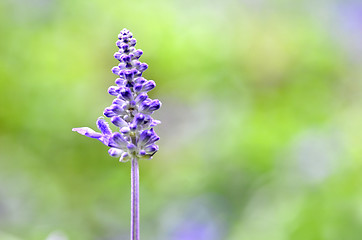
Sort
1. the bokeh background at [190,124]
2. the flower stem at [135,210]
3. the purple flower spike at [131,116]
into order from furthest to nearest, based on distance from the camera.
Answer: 1. the bokeh background at [190,124]
2. the purple flower spike at [131,116]
3. the flower stem at [135,210]

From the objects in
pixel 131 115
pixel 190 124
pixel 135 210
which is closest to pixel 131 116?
pixel 131 115

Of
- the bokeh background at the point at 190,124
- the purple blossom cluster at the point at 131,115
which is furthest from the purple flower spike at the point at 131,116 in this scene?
the bokeh background at the point at 190,124

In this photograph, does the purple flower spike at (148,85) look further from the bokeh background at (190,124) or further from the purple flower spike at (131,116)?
the bokeh background at (190,124)

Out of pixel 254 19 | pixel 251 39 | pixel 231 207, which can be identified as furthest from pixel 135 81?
pixel 254 19

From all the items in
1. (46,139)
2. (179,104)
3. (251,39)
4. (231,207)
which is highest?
(251,39)

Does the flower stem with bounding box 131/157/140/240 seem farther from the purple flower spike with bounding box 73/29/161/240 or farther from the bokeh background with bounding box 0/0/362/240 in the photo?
the bokeh background with bounding box 0/0/362/240

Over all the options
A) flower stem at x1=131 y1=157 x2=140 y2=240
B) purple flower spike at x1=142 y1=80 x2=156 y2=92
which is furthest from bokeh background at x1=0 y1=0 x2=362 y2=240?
flower stem at x1=131 y1=157 x2=140 y2=240

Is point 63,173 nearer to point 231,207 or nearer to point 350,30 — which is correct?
point 231,207
